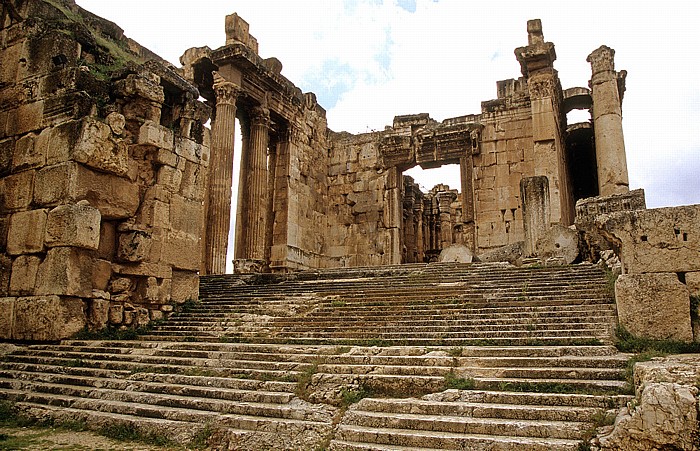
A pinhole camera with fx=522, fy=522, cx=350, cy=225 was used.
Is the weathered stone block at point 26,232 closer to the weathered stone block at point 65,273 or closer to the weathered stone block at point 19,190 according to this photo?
the weathered stone block at point 19,190

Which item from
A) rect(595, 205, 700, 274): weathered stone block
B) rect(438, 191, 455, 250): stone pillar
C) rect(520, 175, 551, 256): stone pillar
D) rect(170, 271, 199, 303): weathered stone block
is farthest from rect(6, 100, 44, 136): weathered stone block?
rect(438, 191, 455, 250): stone pillar

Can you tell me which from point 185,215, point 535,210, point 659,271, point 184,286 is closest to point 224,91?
point 185,215

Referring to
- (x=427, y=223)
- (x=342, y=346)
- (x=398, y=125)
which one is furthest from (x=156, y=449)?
(x=427, y=223)

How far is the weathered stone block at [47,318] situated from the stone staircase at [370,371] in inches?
11.6

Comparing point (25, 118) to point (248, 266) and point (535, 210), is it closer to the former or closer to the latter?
point (248, 266)

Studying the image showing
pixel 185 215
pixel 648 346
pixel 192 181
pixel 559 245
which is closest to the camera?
pixel 648 346

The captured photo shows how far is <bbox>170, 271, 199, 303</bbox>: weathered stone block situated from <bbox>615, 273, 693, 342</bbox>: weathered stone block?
26.2 feet

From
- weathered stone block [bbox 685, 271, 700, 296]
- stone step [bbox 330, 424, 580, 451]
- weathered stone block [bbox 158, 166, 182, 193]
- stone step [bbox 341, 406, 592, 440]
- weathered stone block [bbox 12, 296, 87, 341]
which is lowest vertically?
stone step [bbox 330, 424, 580, 451]

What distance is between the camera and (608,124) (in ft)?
56.3

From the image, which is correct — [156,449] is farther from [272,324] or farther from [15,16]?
[15,16]

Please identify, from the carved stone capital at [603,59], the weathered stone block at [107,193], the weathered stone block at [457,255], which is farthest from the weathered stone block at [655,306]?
the carved stone capital at [603,59]

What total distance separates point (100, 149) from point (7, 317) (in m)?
3.27

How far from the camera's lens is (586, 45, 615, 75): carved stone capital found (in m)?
17.5

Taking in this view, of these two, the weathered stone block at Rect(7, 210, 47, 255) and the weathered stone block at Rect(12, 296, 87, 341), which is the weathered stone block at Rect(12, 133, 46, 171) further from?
the weathered stone block at Rect(12, 296, 87, 341)
